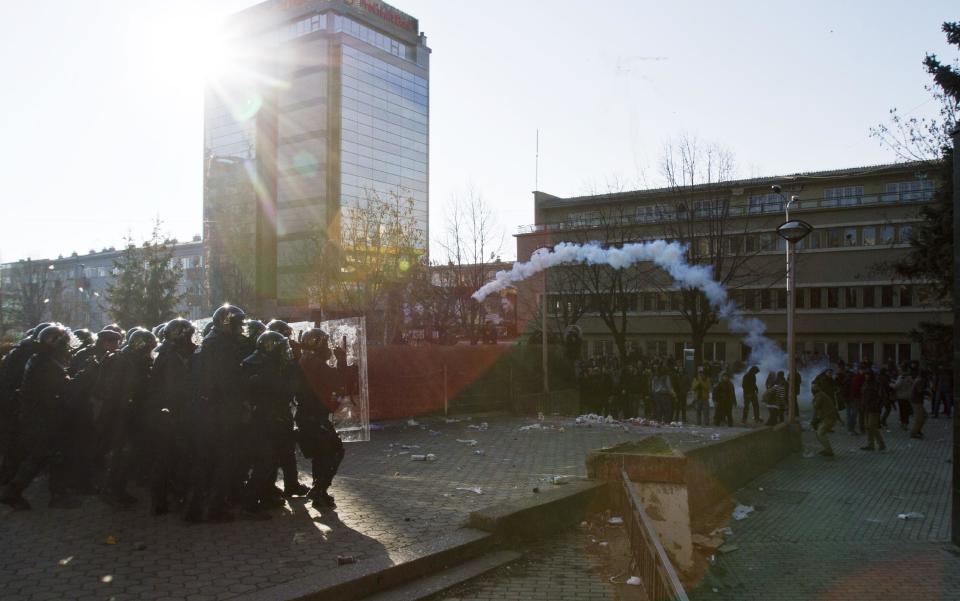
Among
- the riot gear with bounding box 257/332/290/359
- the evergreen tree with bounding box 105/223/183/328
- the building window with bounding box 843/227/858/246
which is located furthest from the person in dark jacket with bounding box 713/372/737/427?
the building window with bounding box 843/227/858/246

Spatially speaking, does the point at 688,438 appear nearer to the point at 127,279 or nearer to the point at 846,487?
the point at 846,487

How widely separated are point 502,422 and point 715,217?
17585mm

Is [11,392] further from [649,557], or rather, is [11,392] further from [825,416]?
[825,416]

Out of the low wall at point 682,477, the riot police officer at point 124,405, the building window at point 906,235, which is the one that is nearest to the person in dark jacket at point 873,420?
the low wall at point 682,477

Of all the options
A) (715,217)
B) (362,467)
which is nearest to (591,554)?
(362,467)

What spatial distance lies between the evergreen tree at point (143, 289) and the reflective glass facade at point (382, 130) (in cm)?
3580

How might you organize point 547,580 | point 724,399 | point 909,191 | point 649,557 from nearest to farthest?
point 649,557 → point 547,580 → point 724,399 → point 909,191

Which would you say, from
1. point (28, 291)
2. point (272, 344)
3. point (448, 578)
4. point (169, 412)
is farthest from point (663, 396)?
point (28, 291)

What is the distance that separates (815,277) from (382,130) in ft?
167

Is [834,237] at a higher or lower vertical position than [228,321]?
higher

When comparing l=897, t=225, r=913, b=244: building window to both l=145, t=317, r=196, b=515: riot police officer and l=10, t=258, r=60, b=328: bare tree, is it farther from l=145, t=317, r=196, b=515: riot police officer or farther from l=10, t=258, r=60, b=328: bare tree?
l=10, t=258, r=60, b=328: bare tree

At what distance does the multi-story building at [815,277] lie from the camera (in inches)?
1593

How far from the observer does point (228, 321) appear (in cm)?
778

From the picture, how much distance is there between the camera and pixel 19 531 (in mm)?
6910
